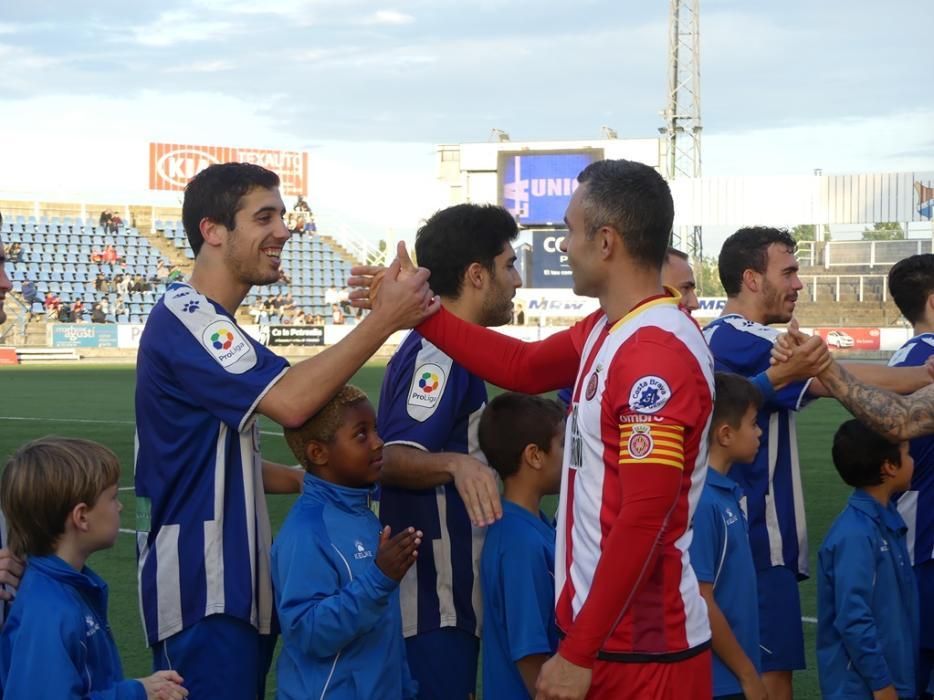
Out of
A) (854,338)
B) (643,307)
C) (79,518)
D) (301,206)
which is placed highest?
(301,206)

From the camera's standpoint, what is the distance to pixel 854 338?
133ft

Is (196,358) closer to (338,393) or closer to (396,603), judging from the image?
(338,393)

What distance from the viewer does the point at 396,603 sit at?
3.82 meters

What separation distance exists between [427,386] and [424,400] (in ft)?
0.17

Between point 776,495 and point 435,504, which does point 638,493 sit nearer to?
point 435,504

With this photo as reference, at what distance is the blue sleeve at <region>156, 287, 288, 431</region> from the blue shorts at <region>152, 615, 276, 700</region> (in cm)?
61

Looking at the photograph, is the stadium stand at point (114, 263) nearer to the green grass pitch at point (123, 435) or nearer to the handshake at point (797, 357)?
the green grass pitch at point (123, 435)

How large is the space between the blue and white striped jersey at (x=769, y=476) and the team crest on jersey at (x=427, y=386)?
1.56 metres

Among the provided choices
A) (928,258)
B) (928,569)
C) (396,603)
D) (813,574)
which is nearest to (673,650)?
(396,603)

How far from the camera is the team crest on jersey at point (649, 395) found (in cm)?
299

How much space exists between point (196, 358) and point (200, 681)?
957 millimetres

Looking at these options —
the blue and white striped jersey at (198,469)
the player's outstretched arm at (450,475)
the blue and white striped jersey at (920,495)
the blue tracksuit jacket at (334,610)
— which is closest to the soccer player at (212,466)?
the blue and white striped jersey at (198,469)

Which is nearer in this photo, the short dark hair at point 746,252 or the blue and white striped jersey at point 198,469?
the blue and white striped jersey at point 198,469

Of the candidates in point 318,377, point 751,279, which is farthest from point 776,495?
point 318,377
